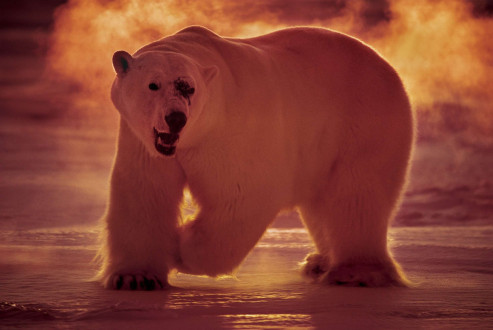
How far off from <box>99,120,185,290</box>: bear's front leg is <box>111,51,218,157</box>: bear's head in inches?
8.0

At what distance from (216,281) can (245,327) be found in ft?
6.15

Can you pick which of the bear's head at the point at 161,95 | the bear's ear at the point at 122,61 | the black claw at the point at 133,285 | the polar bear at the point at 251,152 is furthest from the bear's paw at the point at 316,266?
the bear's ear at the point at 122,61

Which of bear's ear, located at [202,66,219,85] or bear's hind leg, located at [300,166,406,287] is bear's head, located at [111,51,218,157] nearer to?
bear's ear, located at [202,66,219,85]

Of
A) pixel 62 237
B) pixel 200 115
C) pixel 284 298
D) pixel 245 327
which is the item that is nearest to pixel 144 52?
pixel 200 115

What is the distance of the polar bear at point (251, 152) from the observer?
469 cm

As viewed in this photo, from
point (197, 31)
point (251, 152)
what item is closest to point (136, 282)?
point (251, 152)

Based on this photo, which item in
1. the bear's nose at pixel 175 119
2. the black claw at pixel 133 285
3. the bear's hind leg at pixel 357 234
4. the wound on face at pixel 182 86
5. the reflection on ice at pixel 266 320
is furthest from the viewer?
the bear's hind leg at pixel 357 234

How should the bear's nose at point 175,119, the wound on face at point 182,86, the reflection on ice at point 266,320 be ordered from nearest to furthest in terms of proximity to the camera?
the reflection on ice at point 266,320 < the bear's nose at point 175,119 < the wound on face at point 182,86

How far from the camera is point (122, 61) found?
4684mm

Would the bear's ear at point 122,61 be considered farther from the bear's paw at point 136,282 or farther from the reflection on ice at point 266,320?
the reflection on ice at point 266,320

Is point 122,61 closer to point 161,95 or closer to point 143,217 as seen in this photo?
point 161,95

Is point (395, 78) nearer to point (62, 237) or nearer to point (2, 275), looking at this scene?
point (2, 275)

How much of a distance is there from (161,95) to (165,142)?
24cm

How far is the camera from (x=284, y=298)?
4.50 meters
